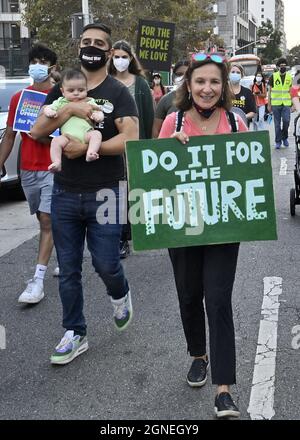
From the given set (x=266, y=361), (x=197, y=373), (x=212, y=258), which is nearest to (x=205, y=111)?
(x=212, y=258)

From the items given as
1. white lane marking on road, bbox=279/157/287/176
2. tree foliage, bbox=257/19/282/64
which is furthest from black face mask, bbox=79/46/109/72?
tree foliage, bbox=257/19/282/64

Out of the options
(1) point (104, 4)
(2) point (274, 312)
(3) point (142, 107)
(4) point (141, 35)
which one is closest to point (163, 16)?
(1) point (104, 4)

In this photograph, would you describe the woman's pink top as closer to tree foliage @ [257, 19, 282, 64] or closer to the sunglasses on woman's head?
the sunglasses on woman's head

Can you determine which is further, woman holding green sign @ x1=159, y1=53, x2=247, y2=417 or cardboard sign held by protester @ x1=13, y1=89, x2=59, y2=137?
cardboard sign held by protester @ x1=13, y1=89, x2=59, y2=137

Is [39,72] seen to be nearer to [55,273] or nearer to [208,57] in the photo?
[55,273]

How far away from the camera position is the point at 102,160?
409 cm

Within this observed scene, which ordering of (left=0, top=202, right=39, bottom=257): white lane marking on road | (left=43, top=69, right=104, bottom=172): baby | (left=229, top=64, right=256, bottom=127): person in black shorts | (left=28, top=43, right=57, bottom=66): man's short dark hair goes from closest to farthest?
(left=43, top=69, right=104, bottom=172): baby → (left=28, top=43, right=57, bottom=66): man's short dark hair → (left=0, top=202, right=39, bottom=257): white lane marking on road → (left=229, top=64, right=256, bottom=127): person in black shorts

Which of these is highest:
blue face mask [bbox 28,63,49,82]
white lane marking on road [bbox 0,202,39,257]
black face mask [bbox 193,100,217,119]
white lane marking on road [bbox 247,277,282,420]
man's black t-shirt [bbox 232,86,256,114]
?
blue face mask [bbox 28,63,49,82]

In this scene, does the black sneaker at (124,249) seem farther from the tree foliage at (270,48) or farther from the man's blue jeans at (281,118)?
the tree foliage at (270,48)

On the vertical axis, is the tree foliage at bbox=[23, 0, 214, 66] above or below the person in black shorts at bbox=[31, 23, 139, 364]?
above

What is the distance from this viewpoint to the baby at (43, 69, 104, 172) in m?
3.91

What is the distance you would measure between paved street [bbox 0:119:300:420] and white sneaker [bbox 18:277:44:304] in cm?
7

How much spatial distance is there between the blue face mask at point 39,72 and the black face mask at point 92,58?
1.50 m

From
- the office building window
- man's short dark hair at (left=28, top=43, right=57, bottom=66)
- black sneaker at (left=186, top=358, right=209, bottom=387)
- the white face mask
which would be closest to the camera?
black sneaker at (left=186, top=358, right=209, bottom=387)
